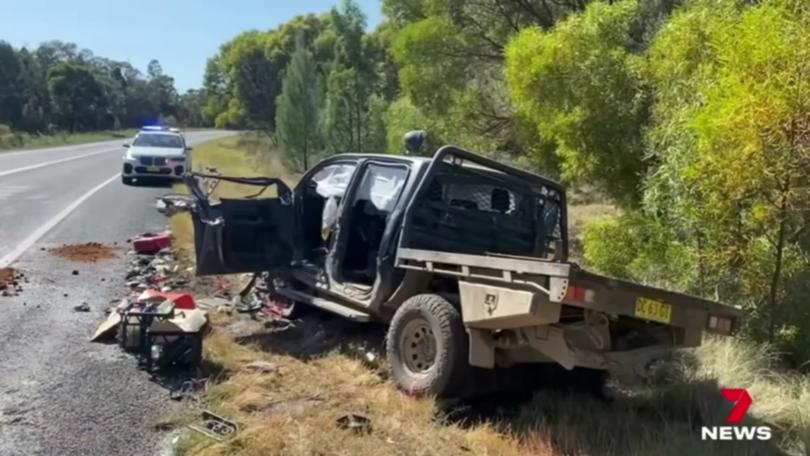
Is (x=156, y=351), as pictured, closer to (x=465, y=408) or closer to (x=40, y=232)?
(x=465, y=408)

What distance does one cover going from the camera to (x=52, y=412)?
525cm

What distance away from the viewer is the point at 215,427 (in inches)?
199

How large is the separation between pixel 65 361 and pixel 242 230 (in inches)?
80.4

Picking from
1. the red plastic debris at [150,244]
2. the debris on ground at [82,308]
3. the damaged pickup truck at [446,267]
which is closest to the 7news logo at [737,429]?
the damaged pickup truck at [446,267]

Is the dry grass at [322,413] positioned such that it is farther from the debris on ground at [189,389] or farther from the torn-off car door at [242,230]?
the torn-off car door at [242,230]

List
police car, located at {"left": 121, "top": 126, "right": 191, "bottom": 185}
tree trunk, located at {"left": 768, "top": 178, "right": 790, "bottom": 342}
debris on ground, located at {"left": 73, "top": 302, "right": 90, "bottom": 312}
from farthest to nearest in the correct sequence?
1. police car, located at {"left": 121, "top": 126, "right": 191, "bottom": 185}
2. debris on ground, located at {"left": 73, "top": 302, "right": 90, "bottom": 312}
3. tree trunk, located at {"left": 768, "top": 178, "right": 790, "bottom": 342}

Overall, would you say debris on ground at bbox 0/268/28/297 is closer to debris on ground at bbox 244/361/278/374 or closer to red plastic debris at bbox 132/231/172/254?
red plastic debris at bbox 132/231/172/254

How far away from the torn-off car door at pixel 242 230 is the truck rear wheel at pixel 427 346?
6.99 feet

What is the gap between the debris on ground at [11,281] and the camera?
8617 millimetres

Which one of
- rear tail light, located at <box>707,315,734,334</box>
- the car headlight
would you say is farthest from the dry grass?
rear tail light, located at <box>707,315,734,334</box>

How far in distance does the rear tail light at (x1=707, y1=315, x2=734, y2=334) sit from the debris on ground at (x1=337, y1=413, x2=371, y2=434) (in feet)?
7.63

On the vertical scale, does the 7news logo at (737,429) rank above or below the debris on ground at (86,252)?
above

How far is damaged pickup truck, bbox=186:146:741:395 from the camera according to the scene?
16.6 feet

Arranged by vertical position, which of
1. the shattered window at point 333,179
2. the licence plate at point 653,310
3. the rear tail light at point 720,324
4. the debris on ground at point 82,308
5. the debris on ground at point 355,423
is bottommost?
the debris on ground at point 82,308
